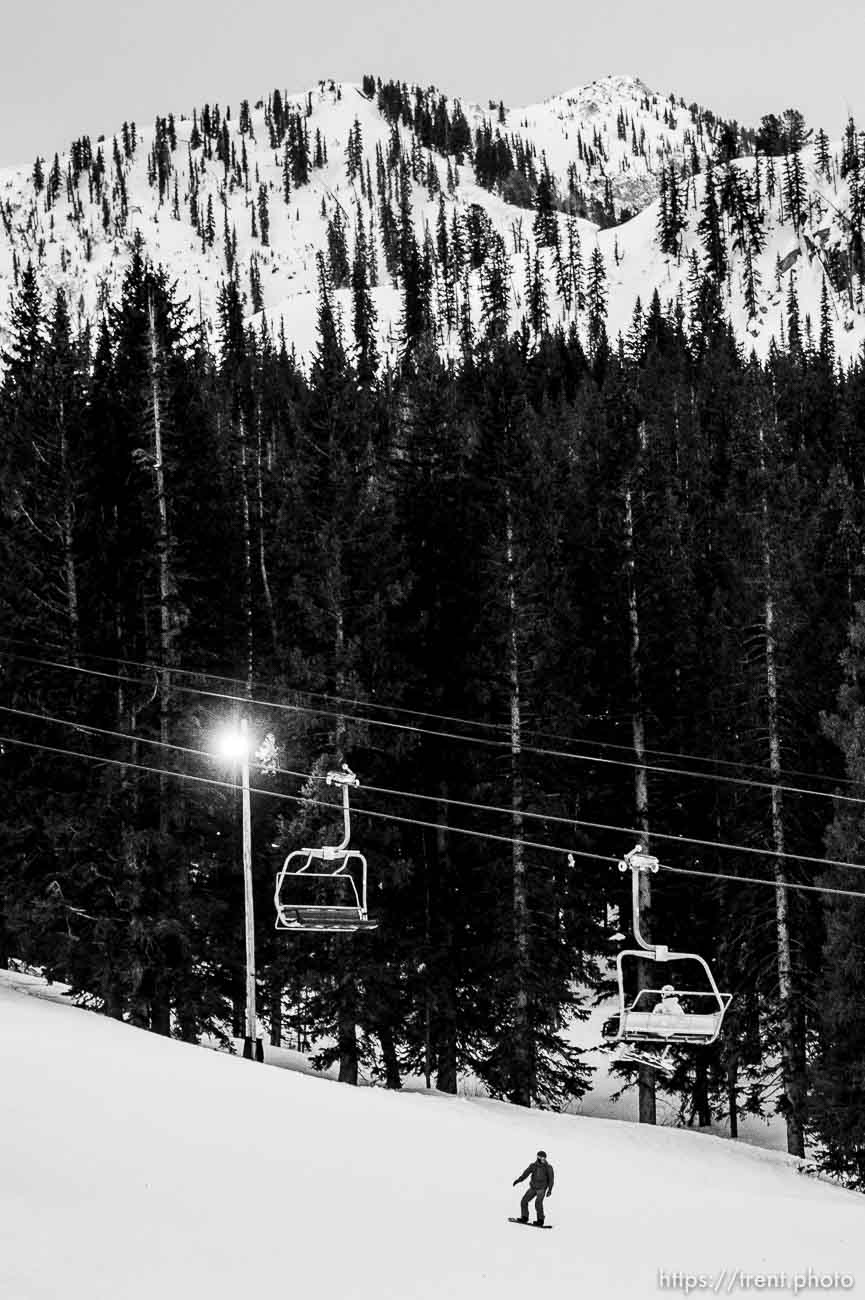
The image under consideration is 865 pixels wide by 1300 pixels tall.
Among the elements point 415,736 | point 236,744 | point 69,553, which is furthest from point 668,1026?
point 69,553

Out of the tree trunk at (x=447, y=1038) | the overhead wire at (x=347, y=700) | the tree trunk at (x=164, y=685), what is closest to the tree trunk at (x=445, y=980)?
the tree trunk at (x=447, y=1038)

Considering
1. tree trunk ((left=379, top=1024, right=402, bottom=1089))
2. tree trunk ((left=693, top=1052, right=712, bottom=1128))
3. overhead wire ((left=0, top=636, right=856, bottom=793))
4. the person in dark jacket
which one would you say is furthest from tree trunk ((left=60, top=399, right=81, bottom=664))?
tree trunk ((left=693, top=1052, right=712, bottom=1128))

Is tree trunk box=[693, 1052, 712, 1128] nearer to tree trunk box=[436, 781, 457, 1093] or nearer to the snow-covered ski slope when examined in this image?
the snow-covered ski slope

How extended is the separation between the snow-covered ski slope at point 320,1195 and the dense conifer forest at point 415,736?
292 cm

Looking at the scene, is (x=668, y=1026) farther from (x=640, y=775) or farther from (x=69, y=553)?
(x=69, y=553)

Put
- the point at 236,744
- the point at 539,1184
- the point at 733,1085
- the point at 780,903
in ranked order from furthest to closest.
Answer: the point at 733,1085
the point at 780,903
the point at 236,744
the point at 539,1184

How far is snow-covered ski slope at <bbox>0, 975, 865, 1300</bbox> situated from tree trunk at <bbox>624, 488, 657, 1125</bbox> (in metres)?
3.91

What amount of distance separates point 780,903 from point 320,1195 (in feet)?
50.2

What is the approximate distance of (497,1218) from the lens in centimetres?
1783

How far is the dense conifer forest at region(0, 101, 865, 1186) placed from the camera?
27406 millimetres

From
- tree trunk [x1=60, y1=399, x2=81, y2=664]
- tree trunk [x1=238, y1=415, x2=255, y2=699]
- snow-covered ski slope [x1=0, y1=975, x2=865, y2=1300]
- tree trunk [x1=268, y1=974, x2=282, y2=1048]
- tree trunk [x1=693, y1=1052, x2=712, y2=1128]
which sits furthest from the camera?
tree trunk [x1=238, y1=415, x2=255, y2=699]

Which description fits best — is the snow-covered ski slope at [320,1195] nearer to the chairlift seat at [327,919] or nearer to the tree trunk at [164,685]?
the tree trunk at [164,685]

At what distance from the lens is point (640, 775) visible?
100ft

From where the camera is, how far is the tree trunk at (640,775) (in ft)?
98.3
